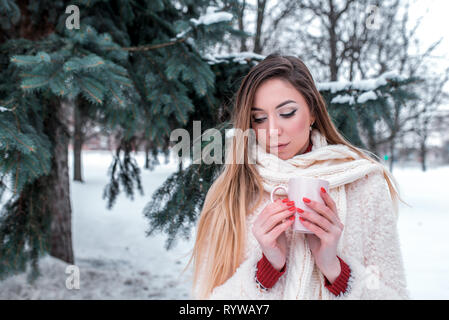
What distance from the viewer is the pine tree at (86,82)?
5.46 ft

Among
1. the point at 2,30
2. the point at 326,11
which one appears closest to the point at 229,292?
the point at 2,30

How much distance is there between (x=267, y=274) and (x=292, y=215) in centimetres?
30

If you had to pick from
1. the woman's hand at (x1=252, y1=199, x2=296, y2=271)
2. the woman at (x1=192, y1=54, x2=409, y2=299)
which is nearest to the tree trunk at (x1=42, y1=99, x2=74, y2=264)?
the woman at (x1=192, y1=54, x2=409, y2=299)

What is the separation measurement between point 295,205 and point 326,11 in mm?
5701

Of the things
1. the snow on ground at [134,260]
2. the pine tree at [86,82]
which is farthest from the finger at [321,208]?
the pine tree at [86,82]

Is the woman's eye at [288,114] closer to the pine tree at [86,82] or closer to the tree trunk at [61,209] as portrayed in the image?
the pine tree at [86,82]

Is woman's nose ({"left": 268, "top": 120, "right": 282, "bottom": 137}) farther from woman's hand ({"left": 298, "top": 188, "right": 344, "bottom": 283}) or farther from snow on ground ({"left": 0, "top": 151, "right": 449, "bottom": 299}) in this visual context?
snow on ground ({"left": 0, "top": 151, "right": 449, "bottom": 299})

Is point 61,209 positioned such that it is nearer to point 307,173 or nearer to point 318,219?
point 307,173

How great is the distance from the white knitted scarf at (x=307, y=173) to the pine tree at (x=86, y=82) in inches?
35.5

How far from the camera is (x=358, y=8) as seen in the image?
575cm

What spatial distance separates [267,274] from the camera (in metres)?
1.21

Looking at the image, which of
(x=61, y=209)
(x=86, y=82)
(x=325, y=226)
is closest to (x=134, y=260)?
(x=61, y=209)

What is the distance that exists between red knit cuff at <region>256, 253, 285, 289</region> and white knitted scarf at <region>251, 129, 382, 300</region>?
55mm

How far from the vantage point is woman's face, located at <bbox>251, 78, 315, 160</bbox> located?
131 centimetres
